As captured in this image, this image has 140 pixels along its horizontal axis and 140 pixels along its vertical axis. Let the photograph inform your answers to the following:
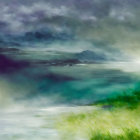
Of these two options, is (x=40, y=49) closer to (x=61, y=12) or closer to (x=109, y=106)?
(x=61, y=12)

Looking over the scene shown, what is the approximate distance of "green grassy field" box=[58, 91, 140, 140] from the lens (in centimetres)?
268

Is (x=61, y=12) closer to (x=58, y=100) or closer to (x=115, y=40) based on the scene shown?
(x=115, y=40)

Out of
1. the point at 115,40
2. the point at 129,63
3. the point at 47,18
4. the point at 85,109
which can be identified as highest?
the point at 47,18

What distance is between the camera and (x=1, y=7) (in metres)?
2.90

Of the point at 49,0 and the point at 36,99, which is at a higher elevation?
the point at 49,0

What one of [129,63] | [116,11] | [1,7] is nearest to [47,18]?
[1,7]

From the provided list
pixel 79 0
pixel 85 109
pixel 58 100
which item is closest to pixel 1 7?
pixel 79 0

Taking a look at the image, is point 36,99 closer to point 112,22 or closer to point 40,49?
point 40,49

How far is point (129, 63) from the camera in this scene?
291 cm

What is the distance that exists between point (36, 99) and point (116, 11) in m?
0.96

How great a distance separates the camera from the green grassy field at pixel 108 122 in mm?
2680

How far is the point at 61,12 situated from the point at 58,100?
71cm

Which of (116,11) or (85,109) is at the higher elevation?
(116,11)

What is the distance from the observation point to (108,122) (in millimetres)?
2742
